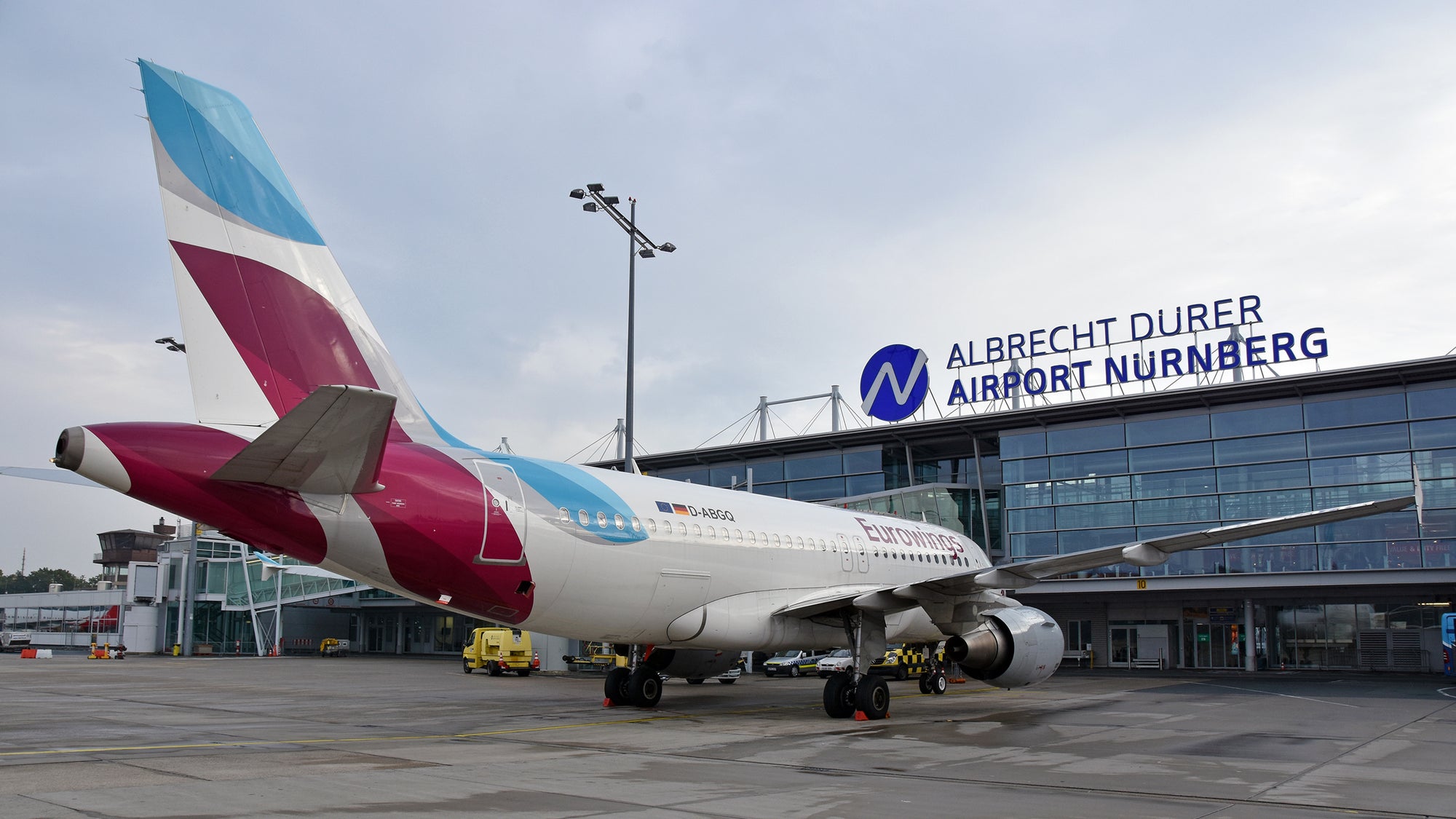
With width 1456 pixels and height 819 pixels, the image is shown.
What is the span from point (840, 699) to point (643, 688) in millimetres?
3745

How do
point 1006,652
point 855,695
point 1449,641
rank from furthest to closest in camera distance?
point 1449,641 → point 1006,652 → point 855,695

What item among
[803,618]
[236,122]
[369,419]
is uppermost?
[236,122]

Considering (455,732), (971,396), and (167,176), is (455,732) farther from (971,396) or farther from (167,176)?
(971,396)

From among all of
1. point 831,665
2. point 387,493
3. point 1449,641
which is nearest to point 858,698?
point 387,493

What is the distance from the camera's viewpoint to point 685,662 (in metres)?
18.9

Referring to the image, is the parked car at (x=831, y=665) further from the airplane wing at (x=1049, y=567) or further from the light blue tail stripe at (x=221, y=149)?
the light blue tail stripe at (x=221, y=149)

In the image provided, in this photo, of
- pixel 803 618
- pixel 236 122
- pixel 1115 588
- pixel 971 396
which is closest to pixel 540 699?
pixel 803 618

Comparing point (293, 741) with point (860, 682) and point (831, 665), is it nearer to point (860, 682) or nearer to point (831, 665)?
point (860, 682)

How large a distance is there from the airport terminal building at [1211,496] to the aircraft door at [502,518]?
1952 cm

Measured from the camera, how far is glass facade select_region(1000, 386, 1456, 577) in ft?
95.1

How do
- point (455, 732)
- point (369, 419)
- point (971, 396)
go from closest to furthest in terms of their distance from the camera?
point (369, 419)
point (455, 732)
point (971, 396)

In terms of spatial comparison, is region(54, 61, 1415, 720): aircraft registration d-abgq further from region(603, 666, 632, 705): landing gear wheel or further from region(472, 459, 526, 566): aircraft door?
region(603, 666, 632, 705): landing gear wheel

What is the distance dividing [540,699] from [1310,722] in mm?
14252

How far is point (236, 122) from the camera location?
11789 millimetres
